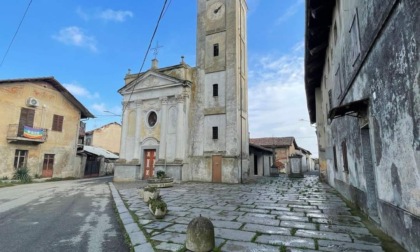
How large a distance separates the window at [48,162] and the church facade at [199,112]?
6796 mm

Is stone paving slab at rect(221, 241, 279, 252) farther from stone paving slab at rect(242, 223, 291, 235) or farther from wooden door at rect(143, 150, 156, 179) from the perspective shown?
wooden door at rect(143, 150, 156, 179)

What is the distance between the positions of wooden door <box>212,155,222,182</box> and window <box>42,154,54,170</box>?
1480 cm

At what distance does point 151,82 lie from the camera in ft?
67.5

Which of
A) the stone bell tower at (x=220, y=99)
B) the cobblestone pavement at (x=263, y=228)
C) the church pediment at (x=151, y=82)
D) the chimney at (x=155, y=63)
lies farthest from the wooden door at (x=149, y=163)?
the cobblestone pavement at (x=263, y=228)

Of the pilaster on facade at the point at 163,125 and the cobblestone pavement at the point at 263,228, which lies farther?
the pilaster on facade at the point at 163,125

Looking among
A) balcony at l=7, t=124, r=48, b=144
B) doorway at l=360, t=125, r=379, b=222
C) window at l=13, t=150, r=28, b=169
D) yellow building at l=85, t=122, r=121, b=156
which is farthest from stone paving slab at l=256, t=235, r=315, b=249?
yellow building at l=85, t=122, r=121, b=156

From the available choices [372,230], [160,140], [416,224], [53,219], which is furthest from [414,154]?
[160,140]

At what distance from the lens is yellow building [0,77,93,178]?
60.9 feet

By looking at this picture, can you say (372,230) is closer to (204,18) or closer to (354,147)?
(354,147)

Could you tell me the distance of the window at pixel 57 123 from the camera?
22.0 metres

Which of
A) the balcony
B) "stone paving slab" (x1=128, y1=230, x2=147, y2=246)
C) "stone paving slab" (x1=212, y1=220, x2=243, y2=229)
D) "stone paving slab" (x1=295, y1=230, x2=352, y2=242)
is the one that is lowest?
"stone paving slab" (x1=128, y1=230, x2=147, y2=246)

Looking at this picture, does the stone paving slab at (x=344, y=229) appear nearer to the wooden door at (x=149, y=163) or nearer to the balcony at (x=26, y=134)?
the wooden door at (x=149, y=163)

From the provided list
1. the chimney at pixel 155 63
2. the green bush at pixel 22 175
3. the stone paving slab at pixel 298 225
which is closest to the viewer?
the stone paving slab at pixel 298 225

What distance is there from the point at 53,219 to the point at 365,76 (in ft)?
28.1
